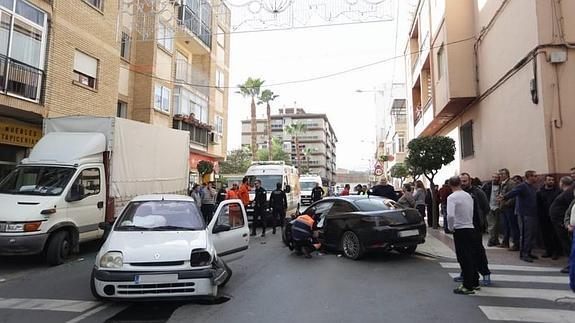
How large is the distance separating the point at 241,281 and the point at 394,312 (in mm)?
2857

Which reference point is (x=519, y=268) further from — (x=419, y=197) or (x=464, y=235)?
(x=419, y=197)

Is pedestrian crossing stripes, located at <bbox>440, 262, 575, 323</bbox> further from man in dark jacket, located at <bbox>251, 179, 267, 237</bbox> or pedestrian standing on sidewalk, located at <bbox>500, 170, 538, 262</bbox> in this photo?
man in dark jacket, located at <bbox>251, 179, 267, 237</bbox>

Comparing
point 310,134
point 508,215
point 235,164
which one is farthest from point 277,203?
point 310,134

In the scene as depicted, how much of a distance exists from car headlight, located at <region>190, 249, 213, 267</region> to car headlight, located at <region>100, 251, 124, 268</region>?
90 cm

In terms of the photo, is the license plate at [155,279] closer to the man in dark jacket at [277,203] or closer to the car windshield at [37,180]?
the car windshield at [37,180]

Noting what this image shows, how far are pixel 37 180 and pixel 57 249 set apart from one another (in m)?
1.64

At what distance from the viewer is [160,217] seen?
22.8 feet

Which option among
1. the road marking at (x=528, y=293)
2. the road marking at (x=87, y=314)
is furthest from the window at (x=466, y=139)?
the road marking at (x=87, y=314)

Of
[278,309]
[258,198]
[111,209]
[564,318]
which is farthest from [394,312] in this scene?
[258,198]

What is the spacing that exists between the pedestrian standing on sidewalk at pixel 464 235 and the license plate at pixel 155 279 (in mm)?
4111

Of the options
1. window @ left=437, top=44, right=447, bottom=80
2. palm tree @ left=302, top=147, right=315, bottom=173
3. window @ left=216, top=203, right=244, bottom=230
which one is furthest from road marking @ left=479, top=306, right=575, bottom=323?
palm tree @ left=302, top=147, right=315, bottom=173

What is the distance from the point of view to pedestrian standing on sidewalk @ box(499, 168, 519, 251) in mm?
9930

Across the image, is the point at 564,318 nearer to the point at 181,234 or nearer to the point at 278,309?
the point at 278,309

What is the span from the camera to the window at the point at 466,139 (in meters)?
17.2
